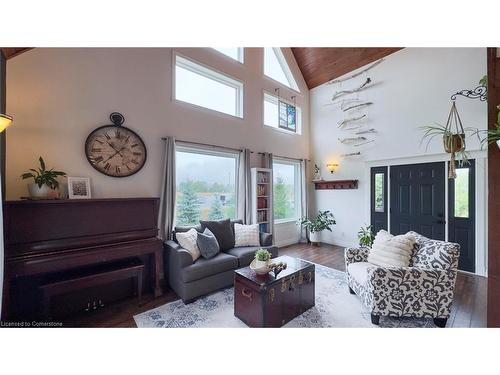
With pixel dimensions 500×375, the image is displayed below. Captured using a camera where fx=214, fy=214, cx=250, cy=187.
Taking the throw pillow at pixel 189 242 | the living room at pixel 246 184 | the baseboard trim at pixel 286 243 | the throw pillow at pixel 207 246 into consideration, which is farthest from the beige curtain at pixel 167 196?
the baseboard trim at pixel 286 243

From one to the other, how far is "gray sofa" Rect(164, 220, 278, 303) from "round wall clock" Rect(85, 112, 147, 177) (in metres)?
1.25

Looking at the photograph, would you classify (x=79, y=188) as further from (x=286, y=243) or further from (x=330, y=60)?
(x=330, y=60)

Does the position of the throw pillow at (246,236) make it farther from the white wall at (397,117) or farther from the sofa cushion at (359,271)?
the white wall at (397,117)

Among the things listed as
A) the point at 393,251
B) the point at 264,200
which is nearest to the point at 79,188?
the point at 264,200

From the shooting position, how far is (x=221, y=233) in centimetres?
345

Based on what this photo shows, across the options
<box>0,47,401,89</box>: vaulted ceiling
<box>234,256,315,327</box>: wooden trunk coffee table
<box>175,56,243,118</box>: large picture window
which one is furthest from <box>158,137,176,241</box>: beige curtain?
<box>0,47,401,89</box>: vaulted ceiling

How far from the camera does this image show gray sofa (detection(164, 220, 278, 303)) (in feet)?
8.53

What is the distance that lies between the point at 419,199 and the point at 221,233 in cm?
383

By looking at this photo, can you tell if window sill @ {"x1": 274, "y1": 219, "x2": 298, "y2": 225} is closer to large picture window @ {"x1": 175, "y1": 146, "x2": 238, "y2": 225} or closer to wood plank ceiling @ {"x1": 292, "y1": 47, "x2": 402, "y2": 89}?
large picture window @ {"x1": 175, "y1": 146, "x2": 238, "y2": 225}
